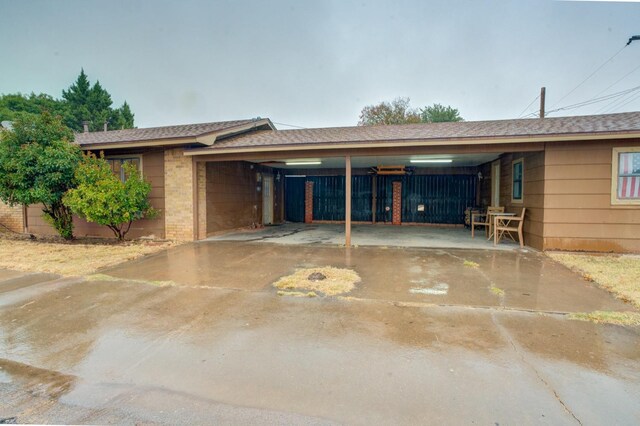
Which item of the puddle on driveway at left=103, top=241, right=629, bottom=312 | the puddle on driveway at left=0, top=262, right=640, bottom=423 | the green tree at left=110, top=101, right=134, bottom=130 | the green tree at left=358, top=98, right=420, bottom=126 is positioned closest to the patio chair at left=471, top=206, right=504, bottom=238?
the puddle on driveway at left=103, top=241, right=629, bottom=312

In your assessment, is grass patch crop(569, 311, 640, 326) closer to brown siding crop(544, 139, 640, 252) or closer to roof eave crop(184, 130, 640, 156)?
brown siding crop(544, 139, 640, 252)

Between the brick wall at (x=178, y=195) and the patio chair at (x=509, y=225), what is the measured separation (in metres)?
8.38

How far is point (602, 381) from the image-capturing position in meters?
2.45

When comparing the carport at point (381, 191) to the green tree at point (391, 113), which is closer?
the carport at point (381, 191)

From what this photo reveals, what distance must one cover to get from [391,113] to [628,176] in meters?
26.1

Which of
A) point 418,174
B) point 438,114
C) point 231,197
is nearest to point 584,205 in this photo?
point 418,174

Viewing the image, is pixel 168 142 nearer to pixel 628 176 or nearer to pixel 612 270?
pixel 612 270

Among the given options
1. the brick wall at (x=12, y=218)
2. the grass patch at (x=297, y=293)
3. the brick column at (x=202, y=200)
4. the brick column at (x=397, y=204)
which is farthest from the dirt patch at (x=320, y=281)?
the brick wall at (x=12, y=218)

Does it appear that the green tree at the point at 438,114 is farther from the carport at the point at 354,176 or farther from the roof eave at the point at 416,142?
the roof eave at the point at 416,142

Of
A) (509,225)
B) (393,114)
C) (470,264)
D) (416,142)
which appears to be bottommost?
(470,264)

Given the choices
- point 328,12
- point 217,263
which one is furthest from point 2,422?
point 328,12

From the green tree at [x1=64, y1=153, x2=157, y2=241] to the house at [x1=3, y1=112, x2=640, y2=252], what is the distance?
747mm

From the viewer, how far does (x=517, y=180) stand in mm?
9133

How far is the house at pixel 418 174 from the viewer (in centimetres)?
711
